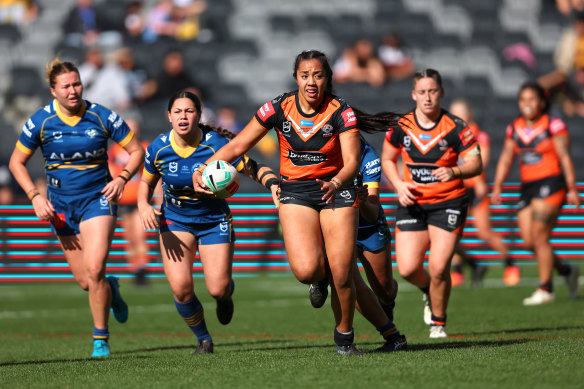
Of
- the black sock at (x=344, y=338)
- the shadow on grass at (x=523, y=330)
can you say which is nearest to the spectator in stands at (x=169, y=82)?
the shadow on grass at (x=523, y=330)

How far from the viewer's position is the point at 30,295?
13586 millimetres

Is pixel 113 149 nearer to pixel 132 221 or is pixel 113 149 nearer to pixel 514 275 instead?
pixel 132 221

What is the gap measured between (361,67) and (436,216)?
11867 millimetres

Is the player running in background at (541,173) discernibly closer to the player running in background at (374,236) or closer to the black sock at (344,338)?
the player running in background at (374,236)

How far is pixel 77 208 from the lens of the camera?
23.9ft

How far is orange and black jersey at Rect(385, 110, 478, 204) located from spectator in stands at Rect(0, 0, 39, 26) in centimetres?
1430

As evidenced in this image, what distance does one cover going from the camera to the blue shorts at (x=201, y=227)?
276 inches

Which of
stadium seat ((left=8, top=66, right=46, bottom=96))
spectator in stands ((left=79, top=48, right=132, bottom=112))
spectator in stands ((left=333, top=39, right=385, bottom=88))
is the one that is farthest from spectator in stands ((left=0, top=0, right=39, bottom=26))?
spectator in stands ((left=333, top=39, right=385, bottom=88))

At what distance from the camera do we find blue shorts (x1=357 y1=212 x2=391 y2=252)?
700cm

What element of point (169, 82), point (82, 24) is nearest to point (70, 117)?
point (169, 82)

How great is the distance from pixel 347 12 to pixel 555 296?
10840mm

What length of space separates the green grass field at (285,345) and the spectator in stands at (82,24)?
7.32m

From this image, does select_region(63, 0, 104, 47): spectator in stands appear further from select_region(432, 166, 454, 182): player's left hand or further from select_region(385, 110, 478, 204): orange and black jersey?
select_region(432, 166, 454, 182): player's left hand

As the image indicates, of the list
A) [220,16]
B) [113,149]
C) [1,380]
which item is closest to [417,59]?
[220,16]
